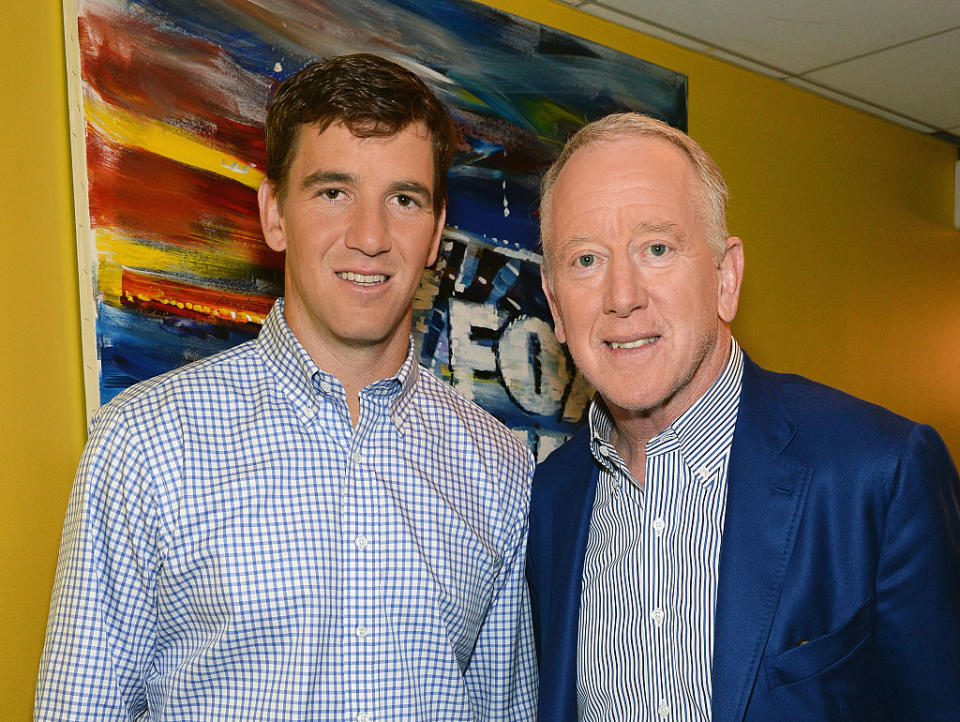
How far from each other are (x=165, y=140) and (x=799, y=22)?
2201 mm

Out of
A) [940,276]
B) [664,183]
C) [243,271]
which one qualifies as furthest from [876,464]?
[940,276]

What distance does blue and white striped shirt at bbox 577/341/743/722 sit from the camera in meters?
1.50

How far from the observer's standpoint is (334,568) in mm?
1622

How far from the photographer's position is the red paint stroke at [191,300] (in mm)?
2158

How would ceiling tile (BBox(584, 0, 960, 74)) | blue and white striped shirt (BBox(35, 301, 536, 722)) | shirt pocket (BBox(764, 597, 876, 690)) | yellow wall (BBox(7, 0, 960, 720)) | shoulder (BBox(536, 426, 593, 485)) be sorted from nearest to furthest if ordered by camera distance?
1. shirt pocket (BBox(764, 597, 876, 690))
2. blue and white striped shirt (BBox(35, 301, 536, 722))
3. shoulder (BBox(536, 426, 593, 485))
4. yellow wall (BBox(7, 0, 960, 720))
5. ceiling tile (BBox(584, 0, 960, 74))

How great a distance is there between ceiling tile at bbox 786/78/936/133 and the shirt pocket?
3059mm

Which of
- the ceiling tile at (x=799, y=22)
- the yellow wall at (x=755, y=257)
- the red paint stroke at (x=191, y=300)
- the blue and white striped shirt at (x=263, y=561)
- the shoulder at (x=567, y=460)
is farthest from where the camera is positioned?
the ceiling tile at (x=799, y=22)

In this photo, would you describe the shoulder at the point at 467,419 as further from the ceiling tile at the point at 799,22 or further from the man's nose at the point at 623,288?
the ceiling tile at the point at 799,22

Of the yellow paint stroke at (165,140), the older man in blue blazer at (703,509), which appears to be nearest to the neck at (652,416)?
the older man in blue blazer at (703,509)

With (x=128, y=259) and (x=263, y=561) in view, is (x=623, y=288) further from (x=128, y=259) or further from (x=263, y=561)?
(x=128, y=259)

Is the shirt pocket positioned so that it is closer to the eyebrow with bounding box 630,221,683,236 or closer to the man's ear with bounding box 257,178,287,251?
the eyebrow with bounding box 630,221,683,236

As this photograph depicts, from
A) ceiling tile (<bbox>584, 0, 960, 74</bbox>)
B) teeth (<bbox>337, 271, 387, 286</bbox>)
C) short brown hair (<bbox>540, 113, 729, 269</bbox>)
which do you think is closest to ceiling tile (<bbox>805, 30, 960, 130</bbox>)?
ceiling tile (<bbox>584, 0, 960, 74</bbox>)

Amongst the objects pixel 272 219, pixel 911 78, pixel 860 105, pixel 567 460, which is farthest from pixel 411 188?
pixel 860 105

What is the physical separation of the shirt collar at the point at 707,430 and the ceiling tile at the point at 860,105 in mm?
2735
